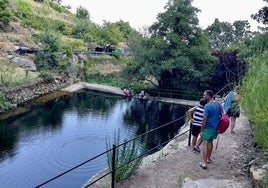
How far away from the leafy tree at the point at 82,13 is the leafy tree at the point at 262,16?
41.1 meters

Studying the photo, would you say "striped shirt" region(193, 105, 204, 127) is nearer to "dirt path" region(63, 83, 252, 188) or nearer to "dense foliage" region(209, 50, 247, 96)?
"dirt path" region(63, 83, 252, 188)

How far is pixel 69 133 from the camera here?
499 inches

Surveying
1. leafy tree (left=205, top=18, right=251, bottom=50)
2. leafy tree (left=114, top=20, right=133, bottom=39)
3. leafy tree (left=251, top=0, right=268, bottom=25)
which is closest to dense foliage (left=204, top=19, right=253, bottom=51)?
leafy tree (left=205, top=18, right=251, bottom=50)

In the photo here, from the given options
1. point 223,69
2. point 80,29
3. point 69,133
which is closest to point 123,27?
point 80,29

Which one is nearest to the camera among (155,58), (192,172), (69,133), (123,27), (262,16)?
(192,172)

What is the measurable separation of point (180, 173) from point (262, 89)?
7.68 feet

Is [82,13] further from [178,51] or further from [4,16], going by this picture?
[178,51]

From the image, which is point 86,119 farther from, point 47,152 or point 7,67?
point 7,67

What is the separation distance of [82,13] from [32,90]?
108ft

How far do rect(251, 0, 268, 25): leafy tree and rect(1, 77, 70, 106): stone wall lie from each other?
538 inches

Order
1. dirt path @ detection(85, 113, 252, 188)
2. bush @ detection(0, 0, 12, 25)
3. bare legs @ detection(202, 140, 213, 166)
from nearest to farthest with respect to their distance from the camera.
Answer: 1. dirt path @ detection(85, 113, 252, 188)
2. bare legs @ detection(202, 140, 213, 166)
3. bush @ detection(0, 0, 12, 25)

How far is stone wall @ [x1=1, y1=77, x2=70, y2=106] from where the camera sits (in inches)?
677

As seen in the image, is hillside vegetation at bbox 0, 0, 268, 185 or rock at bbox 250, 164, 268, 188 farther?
hillside vegetation at bbox 0, 0, 268, 185

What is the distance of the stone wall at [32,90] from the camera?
17188 millimetres
